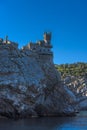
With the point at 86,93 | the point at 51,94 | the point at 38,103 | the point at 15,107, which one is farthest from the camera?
the point at 86,93

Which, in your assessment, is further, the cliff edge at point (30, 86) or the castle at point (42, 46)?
the castle at point (42, 46)

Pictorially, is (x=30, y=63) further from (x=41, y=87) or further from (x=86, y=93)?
(x=86, y=93)

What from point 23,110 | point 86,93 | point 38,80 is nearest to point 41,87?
point 38,80

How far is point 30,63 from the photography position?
3804 inches

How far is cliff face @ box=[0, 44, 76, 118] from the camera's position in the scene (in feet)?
288

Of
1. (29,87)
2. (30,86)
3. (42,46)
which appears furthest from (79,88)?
(29,87)

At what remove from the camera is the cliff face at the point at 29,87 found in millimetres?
87750

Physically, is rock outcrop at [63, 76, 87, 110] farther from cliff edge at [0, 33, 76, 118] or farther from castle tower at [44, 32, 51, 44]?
cliff edge at [0, 33, 76, 118]

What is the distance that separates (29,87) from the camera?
300 feet

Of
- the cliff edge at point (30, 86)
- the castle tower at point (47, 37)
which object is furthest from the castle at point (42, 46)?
the cliff edge at point (30, 86)

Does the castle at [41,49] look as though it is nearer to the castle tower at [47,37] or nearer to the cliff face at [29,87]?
the castle tower at [47,37]

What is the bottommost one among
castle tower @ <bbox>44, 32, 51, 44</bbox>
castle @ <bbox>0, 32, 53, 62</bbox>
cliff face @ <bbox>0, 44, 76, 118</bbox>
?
cliff face @ <bbox>0, 44, 76, 118</bbox>

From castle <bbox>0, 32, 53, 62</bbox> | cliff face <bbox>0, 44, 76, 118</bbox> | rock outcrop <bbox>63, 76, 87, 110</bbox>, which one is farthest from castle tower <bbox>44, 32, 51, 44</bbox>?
rock outcrop <bbox>63, 76, 87, 110</bbox>

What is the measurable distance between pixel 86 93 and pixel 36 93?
2700 inches
